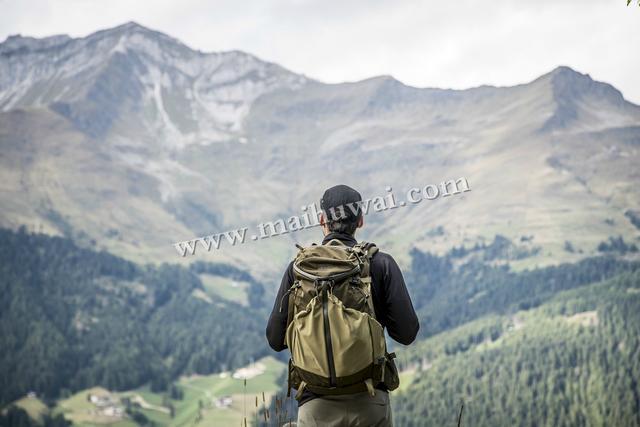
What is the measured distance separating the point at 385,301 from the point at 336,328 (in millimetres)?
648

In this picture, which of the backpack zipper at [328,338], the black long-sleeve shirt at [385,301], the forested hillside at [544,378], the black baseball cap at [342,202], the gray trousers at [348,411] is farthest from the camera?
the forested hillside at [544,378]

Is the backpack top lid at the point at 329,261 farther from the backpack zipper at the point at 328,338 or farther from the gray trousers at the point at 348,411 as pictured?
the gray trousers at the point at 348,411

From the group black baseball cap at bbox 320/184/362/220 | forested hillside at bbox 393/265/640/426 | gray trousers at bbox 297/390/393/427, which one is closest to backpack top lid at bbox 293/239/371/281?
black baseball cap at bbox 320/184/362/220

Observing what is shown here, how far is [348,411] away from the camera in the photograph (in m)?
5.70

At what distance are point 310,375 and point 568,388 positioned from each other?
171 metres

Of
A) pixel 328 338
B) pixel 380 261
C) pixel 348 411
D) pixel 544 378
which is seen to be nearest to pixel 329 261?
pixel 380 261

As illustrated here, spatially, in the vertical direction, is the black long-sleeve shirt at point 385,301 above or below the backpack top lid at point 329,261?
below

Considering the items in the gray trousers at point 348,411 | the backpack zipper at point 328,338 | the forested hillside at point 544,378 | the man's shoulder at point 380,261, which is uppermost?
the man's shoulder at point 380,261

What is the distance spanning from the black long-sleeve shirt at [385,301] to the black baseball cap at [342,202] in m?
0.21

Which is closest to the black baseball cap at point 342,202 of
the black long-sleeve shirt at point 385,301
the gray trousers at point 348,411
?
the black long-sleeve shirt at point 385,301

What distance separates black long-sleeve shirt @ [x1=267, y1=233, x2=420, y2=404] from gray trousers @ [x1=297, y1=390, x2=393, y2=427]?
14 cm

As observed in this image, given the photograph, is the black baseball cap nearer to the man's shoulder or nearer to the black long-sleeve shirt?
the black long-sleeve shirt

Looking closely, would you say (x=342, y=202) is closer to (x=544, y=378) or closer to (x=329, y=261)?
(x=329, y=261)

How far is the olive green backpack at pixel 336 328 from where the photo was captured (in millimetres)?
5598
